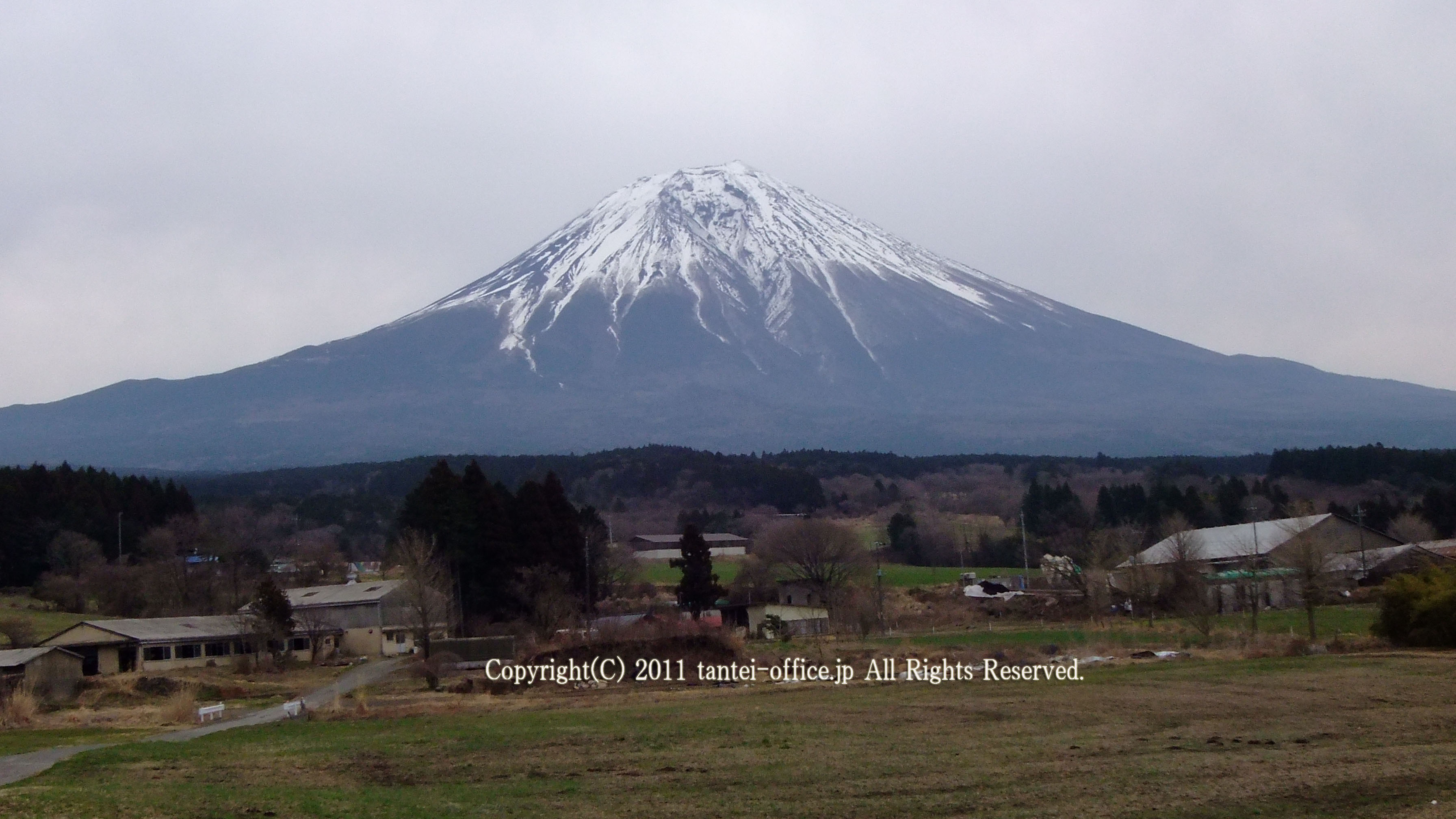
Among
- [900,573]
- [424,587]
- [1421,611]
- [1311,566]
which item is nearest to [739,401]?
[900,573]

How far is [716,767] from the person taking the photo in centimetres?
1466

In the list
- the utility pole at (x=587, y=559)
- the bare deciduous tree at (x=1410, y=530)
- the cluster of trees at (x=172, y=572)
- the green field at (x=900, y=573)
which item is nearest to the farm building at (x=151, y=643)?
the cluster of trees at (x=172, y=572)

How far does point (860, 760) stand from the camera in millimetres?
Result: 14883

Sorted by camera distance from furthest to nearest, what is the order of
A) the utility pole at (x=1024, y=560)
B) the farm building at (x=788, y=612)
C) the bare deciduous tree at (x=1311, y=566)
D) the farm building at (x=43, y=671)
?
1. the utility pole at (x=1024, y=560)
2. the farm building at (x=788, y=612)
3. the bare deciduous tree at (x=1311, y=566)
4. the farm building at (x=43, y=671)

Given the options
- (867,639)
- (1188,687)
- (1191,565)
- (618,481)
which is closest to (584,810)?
(1188,687)

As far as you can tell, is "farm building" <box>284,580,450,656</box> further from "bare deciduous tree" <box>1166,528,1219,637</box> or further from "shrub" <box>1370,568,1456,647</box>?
"shrub" <box>1370,568,1456,647</box>

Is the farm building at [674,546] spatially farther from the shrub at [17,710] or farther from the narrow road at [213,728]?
the shrub at [17,710]

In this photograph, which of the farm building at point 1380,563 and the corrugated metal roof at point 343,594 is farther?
the corrugated metal roof at point 343,594

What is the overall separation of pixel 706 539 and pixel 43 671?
4445 cm

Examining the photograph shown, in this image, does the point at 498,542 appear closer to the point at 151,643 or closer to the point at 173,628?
the point at 173,628

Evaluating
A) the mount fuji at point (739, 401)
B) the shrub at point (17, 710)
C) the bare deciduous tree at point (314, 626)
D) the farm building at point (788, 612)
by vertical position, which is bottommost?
the farm building at point (788, 612)

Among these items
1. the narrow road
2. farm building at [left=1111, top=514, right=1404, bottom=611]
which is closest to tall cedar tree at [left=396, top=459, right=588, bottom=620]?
the narrow road

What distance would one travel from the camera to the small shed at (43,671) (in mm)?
29438

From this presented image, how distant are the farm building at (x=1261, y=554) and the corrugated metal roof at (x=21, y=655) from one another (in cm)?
3285
